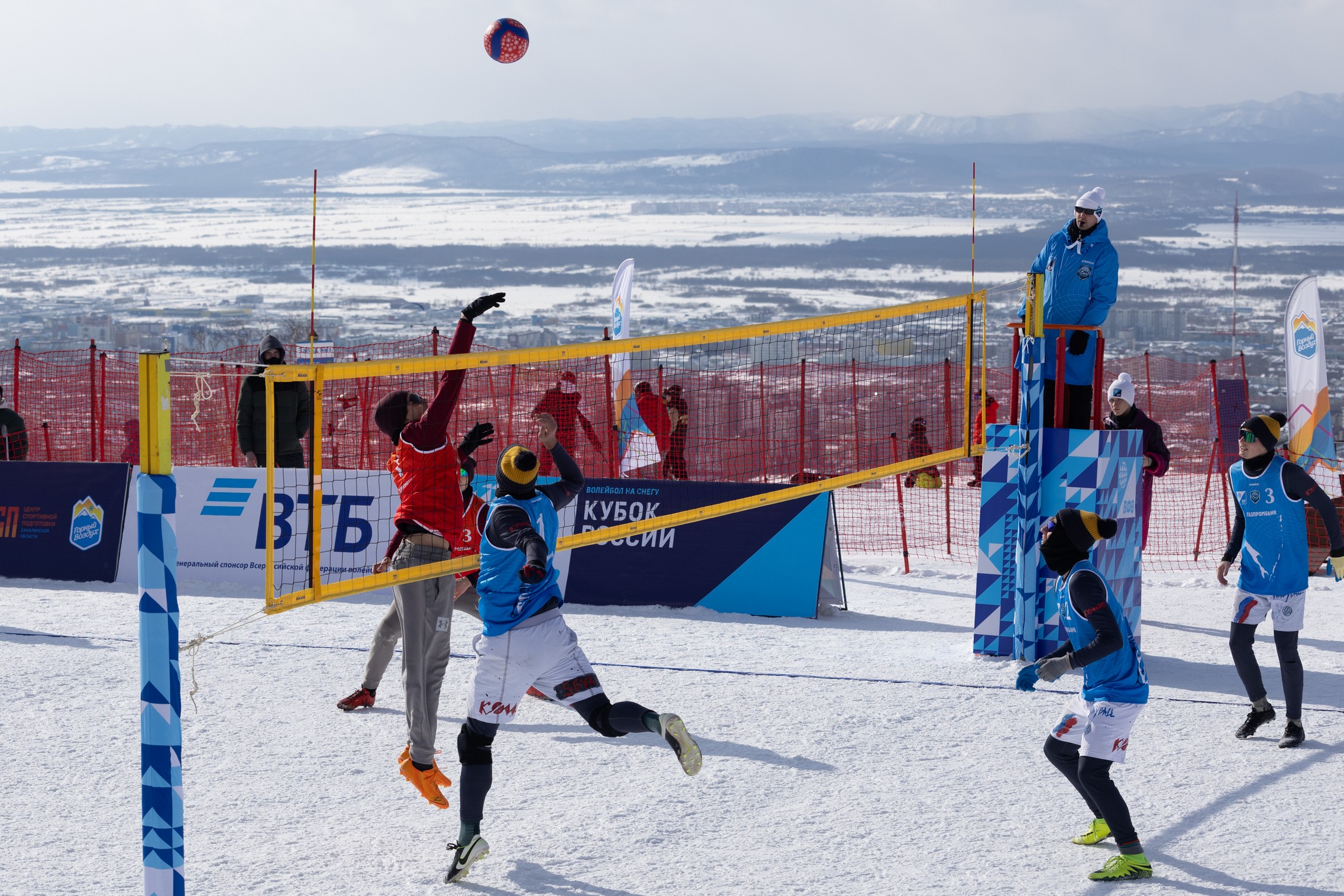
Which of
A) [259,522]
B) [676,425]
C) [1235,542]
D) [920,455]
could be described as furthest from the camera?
[920,455]

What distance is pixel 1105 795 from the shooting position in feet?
16.2

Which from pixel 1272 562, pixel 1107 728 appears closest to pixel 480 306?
pixel 1107 728

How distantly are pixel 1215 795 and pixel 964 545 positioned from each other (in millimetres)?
7291

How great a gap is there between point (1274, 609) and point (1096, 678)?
226cm

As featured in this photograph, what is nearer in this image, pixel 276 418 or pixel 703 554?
pixel 703 554

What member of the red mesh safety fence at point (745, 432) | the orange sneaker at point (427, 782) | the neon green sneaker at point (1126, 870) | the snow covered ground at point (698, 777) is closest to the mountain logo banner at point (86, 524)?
the red mesh safety fence at point (745, 432)

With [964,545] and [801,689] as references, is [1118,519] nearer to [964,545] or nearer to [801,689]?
[801,689]

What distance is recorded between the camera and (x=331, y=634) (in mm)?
8875

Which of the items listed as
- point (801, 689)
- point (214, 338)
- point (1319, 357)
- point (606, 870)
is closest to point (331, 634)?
point (801, 689)

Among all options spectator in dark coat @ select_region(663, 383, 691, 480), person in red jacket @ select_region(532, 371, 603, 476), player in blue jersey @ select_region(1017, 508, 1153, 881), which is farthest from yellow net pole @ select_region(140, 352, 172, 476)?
spectator in dark coat @ select_region(663, 383, 691, 480)

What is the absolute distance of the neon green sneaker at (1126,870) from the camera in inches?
193

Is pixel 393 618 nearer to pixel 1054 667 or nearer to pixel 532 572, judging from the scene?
pixel 532 572

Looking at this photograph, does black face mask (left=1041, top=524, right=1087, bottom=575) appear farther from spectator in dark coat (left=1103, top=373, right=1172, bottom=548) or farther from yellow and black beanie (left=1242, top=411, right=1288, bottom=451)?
spectator in dark coat (left=1103, top=373, right=1172, bottom=548)

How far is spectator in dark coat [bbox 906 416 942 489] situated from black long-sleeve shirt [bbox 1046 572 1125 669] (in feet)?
24.7
